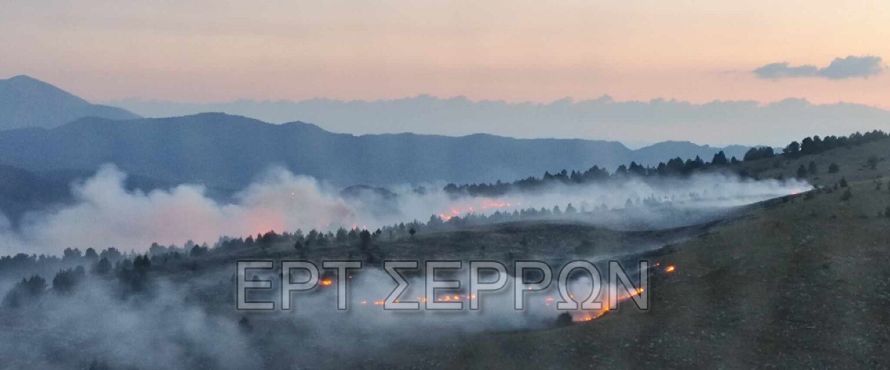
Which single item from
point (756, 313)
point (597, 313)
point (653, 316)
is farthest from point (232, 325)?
point (756, 313)

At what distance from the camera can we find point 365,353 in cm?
7106

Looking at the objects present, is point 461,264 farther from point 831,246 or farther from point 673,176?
point 673,176

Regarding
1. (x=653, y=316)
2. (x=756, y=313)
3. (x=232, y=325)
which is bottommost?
(x=232, y=325)

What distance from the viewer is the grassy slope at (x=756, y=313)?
59.3m

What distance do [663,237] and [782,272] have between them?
40.4 metres

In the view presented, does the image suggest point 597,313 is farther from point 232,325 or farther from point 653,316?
point 232,325

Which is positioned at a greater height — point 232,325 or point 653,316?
point 653,316

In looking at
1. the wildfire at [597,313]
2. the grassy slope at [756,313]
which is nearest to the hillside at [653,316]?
the grassy slope at [756,313]

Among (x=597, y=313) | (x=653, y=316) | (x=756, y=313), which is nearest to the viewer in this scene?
(x=756, y=313)

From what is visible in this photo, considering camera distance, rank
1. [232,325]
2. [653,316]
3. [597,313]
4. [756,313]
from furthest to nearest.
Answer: [232,325] < [597,313] < [653,316] < [756,313]

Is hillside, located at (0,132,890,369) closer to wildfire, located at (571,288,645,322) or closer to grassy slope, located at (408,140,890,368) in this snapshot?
grassy slope, located at (408,140,890,368)

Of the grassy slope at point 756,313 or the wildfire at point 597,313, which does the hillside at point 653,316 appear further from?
the wildfire at point 597,313

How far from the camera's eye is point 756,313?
64688mm

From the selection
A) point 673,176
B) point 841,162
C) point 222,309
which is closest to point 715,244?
point 222,309
